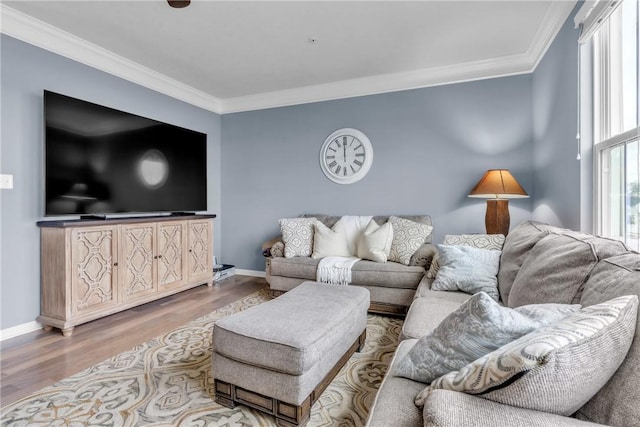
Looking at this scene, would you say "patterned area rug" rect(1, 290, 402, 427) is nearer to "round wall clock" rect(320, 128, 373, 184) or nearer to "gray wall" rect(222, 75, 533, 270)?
"gray wall" rect(222, 75, 533, 270)

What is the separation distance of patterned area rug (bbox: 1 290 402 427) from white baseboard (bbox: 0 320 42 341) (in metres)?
1.10

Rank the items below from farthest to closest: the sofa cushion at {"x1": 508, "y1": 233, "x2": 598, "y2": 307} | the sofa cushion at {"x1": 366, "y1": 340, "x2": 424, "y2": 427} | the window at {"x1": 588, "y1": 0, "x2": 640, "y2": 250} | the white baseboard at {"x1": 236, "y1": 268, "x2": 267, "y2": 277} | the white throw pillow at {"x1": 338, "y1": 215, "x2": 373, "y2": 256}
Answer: the white baseboard at {"x1": 236, "y1": 268, "x2": 267, "y2": 277} < the white throw pillow at {"x1": 338, "y1": 215, "x2": 373, "y2": 256} < the window at {"x1": 588, "y1": 0, "x2": 640, "y2": 250} < the sofa cushion at {"x1": 508, "y1": 233, "x2": 598, "y2": 307} < the sofa cushion at {"x1": 366, "y1": 340, "x2": 424, "y2": 427}

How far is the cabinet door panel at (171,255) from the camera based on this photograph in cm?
340

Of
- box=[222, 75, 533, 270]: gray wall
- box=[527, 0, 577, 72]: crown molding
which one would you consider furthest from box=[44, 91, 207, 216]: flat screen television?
box=[527, 0, 577, 72]: crown molding

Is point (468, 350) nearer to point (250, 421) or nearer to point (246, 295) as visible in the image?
point (250, 421)

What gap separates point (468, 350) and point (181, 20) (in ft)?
9.95

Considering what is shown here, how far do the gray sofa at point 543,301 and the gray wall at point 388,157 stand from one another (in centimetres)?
169

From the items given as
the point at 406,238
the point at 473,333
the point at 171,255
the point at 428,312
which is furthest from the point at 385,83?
the point at 473,333

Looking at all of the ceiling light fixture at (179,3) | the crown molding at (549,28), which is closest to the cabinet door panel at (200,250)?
the ceiling light fixture at (179,3)

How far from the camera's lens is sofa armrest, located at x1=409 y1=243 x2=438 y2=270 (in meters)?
3.04

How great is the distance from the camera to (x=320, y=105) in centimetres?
418

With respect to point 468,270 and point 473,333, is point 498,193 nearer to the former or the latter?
point 468,270

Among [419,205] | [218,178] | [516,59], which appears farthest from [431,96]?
[218,178]

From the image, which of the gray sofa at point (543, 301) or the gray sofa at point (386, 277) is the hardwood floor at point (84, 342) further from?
the gray sofa at point (543, 301)
